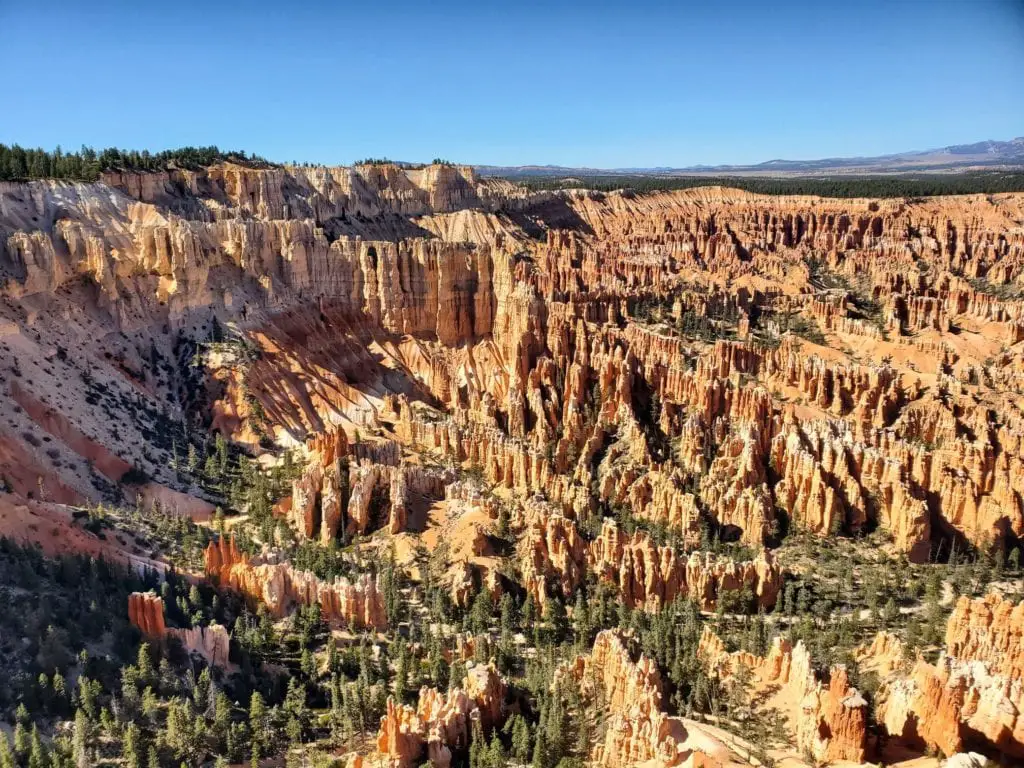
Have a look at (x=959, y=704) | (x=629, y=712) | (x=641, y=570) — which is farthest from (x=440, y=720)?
(x=641, y=570)

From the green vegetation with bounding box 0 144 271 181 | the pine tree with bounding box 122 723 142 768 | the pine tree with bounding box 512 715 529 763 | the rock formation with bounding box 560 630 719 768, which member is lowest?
the pine tree with bounding box 512 715 529 763

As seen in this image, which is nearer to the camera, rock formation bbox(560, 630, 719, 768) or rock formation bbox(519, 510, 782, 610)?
rock formation bbox(560, 630, 719, 768)

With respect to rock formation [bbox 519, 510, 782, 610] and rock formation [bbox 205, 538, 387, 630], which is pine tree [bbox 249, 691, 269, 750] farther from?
rock formation [bbox 519, 510, 782, 610]

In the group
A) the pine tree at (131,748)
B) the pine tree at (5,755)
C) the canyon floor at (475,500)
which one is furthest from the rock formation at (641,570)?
the pine tree at (5,755)

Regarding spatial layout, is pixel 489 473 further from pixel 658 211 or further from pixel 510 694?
pixel 658 211

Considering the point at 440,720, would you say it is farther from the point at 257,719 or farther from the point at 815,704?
the point at 815,704

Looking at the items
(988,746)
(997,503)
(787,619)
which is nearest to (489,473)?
(787,619)

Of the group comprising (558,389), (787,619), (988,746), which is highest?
(558,389)

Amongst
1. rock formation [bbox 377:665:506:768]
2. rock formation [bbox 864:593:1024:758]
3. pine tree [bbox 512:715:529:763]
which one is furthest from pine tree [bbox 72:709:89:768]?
rock formation [bbox 864:593:1024:758]
